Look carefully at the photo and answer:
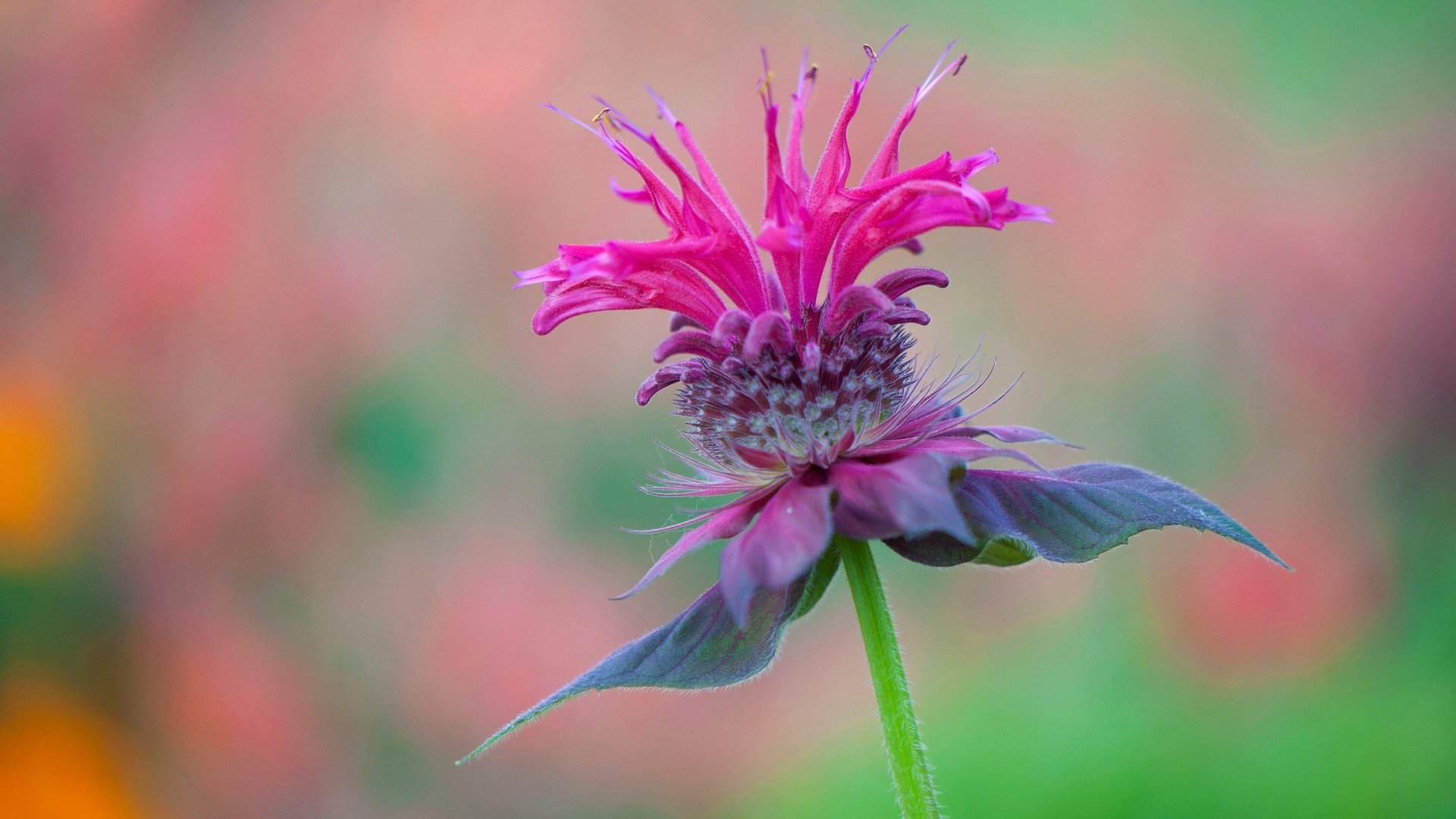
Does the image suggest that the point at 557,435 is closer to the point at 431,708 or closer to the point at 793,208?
the point at 431,708

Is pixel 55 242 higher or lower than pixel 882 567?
higher

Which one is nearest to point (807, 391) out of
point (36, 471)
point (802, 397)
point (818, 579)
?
point (802, 397)

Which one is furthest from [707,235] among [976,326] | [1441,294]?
[1441,294]

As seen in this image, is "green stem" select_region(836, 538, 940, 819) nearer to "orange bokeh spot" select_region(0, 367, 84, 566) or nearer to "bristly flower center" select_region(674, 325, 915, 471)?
"bristly flower center" select_region(674, 325, 915, 471)

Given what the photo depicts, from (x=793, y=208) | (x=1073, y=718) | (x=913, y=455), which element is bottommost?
(x=1073, y=718)

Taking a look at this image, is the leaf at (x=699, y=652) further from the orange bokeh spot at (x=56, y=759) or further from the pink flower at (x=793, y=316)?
the orange bokeh spot at (x=56, y=759)

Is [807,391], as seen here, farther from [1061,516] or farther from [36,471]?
[36,471]


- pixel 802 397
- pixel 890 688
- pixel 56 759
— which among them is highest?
pixel 802 397

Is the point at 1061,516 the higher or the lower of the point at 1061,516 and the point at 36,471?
the lower

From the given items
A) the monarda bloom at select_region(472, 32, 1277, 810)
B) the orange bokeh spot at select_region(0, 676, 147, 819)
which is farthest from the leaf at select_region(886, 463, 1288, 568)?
the orange bokeh spot at select_region(0, 676, 147, 819)
